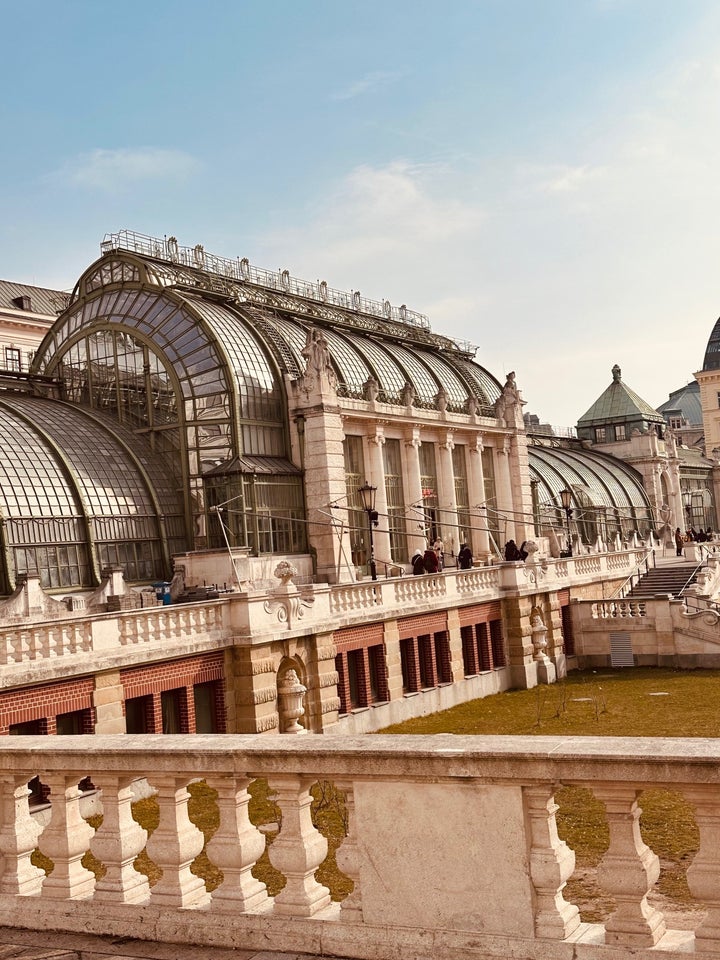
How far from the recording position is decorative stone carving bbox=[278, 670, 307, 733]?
80.3ft

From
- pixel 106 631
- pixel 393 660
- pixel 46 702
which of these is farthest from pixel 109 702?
pixel 393 660

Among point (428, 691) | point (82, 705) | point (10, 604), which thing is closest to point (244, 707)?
point (82, 705)

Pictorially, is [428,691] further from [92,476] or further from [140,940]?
[140,940]

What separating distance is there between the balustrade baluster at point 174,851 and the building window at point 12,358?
5426 centimetres

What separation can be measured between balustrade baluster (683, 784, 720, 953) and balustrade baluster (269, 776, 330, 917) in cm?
197

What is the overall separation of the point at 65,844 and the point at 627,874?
129 inches

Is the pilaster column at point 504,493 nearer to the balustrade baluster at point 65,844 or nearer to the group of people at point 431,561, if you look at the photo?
the group of people at point 431,561

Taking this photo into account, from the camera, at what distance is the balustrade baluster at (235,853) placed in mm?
5926

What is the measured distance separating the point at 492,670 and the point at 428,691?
470 cm

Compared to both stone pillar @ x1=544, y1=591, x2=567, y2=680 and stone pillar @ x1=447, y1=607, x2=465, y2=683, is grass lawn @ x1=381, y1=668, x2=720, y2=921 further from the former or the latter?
stone pillar @ x1=447, y1=607, x2=465, y2=683

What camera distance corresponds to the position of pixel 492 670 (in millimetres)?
35688

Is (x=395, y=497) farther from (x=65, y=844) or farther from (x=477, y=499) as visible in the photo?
(x=65, y=844)

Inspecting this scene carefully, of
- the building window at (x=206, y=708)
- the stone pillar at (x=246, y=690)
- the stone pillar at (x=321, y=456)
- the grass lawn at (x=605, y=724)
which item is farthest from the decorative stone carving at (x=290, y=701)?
the stone pillar at (x=321, y=456)

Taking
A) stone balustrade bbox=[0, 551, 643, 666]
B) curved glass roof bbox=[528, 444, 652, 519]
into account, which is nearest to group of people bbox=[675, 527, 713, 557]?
curved glass roof bbox=[528, 444, 652, 519]
